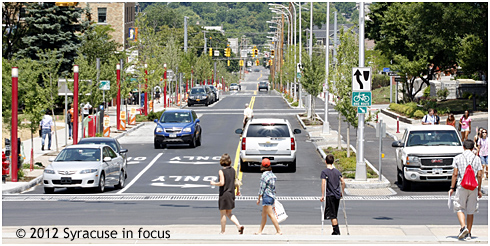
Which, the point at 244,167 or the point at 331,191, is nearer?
the point at 331,191

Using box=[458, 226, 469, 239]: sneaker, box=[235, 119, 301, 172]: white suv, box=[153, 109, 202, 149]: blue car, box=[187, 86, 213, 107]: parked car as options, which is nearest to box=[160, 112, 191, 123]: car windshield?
box=[153, 109, 202, 149]: blue car

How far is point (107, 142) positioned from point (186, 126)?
930cm

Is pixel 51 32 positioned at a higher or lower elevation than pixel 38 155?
higher

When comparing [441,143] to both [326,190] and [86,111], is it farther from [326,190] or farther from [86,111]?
[86,111]

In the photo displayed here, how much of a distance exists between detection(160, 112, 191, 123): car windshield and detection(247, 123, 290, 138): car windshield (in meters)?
9.23

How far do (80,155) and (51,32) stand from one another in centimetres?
4024

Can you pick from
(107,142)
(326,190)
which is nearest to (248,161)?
(107,142)

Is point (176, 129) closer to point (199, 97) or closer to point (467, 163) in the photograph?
point (467, 163)

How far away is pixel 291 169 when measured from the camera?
1111 inches

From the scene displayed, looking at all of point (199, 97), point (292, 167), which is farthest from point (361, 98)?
point (199, 97)

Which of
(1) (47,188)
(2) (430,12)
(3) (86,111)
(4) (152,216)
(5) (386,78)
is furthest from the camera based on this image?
(5) (386,78)

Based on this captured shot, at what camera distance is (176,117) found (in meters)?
36.6

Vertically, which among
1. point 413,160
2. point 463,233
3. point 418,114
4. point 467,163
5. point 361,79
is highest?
point 361,79

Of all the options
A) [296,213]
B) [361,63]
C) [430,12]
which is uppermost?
[430,12]
